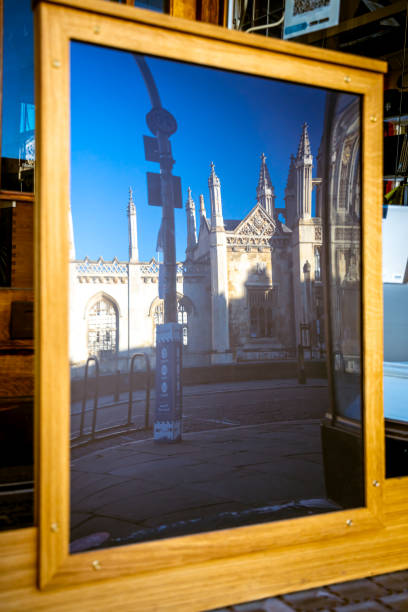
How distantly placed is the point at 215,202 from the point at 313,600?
1200 mm

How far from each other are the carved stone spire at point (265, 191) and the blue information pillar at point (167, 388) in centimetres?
51

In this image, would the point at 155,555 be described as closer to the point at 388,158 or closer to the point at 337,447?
the point at 337,447

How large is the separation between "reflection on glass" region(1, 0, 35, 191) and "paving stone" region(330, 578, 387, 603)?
191 centimetres

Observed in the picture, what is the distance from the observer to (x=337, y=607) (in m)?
1.37

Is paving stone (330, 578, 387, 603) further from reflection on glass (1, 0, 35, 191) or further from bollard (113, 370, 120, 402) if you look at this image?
reflection on glass (1, 0, 35, 191)

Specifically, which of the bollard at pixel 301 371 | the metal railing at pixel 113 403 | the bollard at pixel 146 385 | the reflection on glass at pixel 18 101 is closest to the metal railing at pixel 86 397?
the metal railing at pixel 113 403

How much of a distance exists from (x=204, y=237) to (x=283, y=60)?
592 mm

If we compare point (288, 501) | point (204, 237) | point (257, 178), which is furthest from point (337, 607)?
point (257, 178)

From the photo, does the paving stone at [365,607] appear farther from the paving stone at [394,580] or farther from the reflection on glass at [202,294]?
the reflection on glass at [202,294]

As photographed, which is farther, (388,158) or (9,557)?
(388,158)

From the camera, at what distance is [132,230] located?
146 cm

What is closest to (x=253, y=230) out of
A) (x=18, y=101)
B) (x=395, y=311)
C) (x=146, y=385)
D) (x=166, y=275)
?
(x=166, y=275)

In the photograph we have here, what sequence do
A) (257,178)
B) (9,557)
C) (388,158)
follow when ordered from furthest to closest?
1. (388,158)
2. (257,178)
3. (9,557)

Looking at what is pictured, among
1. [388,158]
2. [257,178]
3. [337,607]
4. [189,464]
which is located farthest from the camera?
[388,158]
